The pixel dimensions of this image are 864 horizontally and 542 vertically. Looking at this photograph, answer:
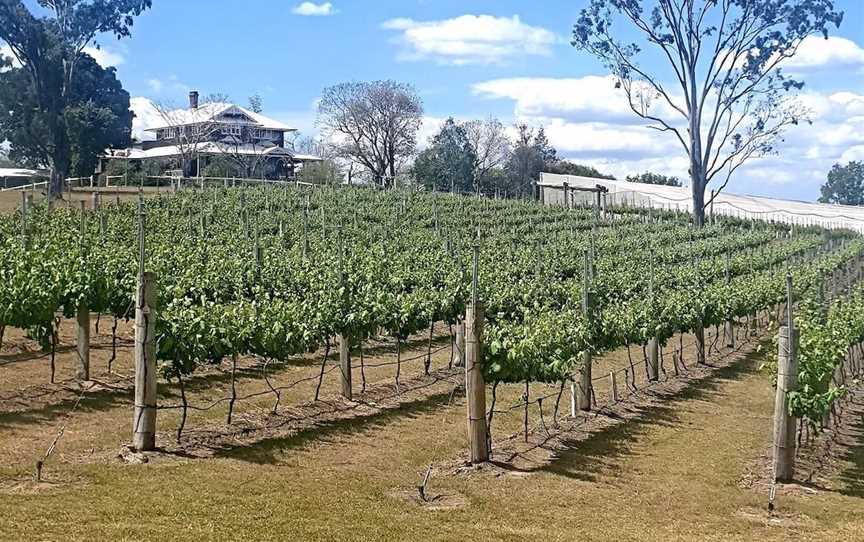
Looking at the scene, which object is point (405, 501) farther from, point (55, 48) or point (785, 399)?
point (55, 48)

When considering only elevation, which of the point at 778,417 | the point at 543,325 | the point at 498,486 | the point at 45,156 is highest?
the point at 45,156

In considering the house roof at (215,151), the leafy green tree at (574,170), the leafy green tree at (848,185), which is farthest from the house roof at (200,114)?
the leafy green tree at (848,185)

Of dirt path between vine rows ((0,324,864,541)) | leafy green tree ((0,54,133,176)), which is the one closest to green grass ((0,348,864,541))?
dirt path between vine rows ((0,324,864,541))

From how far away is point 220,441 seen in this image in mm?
10992

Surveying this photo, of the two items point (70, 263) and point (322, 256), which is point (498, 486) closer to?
point (70, 263)

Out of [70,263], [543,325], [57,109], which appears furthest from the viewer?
[57,109]

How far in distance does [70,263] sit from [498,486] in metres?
7.03

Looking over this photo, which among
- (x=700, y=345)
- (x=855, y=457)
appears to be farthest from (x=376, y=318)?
(x=700, y=345)

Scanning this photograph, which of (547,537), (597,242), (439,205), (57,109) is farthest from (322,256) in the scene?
(57,109)

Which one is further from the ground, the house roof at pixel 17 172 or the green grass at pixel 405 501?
the house roof at pixel 17 172

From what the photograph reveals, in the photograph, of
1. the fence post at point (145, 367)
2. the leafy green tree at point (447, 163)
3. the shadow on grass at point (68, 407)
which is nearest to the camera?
the fence post at point (145, 367)

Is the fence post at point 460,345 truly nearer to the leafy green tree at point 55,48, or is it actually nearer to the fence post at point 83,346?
the fence post at point 83,346

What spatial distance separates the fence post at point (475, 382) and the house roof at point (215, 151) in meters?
41.9

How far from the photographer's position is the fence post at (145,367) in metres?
10.1
